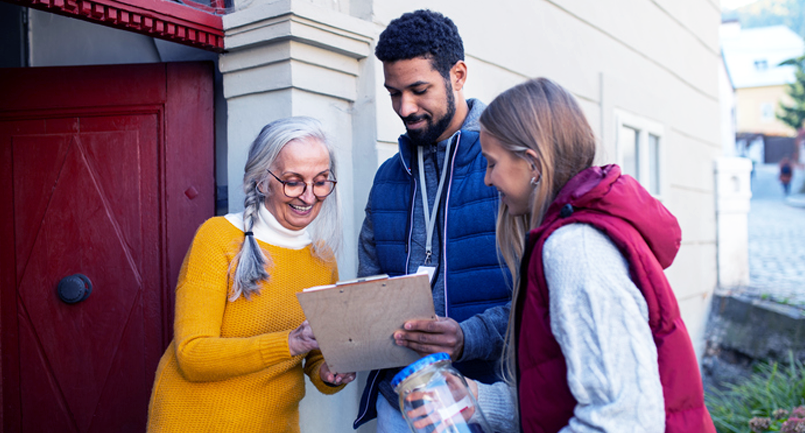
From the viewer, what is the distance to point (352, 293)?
127cm

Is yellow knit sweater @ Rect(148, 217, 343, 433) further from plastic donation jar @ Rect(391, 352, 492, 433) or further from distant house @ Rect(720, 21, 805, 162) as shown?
distant house @ Rect(720, 21, 805, 162)

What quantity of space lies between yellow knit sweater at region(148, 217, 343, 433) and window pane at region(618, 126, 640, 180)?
398 centimetres

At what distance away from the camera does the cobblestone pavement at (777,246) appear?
7.19 m

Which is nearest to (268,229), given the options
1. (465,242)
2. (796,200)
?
(465,242)

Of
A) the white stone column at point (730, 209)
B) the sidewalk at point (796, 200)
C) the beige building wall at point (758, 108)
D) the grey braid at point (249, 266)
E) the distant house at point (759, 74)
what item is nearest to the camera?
the grey braid at point (249, 266)

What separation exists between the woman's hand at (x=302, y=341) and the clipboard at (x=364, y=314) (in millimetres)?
160

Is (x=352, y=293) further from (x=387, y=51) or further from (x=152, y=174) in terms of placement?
(x=152, y=174)

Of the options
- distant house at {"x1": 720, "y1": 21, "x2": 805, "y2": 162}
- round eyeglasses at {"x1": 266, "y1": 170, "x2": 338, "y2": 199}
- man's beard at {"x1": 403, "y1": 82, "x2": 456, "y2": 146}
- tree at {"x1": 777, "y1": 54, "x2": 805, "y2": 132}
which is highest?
distant house at {"x1": 720, "y1": 21, "x2": 805, "y2": 162}

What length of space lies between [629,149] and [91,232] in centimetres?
453

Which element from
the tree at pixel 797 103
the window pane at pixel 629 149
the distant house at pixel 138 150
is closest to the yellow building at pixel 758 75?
the tree at pixel 797 103

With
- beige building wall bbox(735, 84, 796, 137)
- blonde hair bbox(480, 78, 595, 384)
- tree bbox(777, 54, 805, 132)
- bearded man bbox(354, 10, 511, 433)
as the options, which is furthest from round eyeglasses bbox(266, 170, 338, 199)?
beige building wall bbox(735, 84, 796, 137)

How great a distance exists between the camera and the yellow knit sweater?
1.57m

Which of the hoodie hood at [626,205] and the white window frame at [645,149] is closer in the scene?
the hoodie hood at [626,205]

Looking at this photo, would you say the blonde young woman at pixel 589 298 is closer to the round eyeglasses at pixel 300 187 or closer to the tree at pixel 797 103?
the round eyeglasses at pixel 300 187
